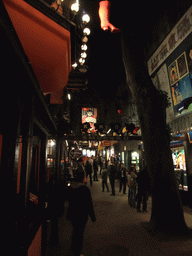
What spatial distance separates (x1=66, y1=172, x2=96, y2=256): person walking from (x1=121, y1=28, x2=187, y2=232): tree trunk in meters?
2.96

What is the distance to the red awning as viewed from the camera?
346cm

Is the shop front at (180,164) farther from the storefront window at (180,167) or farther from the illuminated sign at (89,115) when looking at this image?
the illuminated sign at (89,115)

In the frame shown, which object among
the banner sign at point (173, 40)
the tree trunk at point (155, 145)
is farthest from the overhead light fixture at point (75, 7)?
the banner sign at point (173, 40)

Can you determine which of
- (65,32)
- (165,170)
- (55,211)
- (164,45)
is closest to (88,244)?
(55,211)

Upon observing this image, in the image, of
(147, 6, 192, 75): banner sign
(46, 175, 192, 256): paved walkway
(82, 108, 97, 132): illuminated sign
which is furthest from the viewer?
(82, 108, 97, 132): illuminated sign

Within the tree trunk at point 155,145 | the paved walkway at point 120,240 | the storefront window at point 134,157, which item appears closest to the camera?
the paved walkway at point 120,240

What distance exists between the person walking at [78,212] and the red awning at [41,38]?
11.4ft

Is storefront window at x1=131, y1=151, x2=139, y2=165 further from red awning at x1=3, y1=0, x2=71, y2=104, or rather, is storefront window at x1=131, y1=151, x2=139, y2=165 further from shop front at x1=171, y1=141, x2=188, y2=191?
red awning at x1=3, y1=0, x2=71, y2=104

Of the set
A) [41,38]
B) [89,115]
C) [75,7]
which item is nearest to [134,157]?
[89,115]

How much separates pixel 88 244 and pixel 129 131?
24.6ft

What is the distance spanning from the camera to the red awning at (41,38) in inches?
136

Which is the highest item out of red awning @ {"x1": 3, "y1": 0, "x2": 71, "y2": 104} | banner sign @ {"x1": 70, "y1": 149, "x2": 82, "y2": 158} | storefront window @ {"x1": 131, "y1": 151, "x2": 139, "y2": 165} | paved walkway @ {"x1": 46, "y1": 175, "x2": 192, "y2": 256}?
red awning @ {"x1": 3, "y1": 0, "x2": 71, "y2": 104}

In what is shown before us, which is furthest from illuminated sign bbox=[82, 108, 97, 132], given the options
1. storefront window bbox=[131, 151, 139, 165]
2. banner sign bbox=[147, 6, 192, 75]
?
banner sign bbox=[147, 6, 192, 75]

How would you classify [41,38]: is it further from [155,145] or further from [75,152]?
[75,152]
